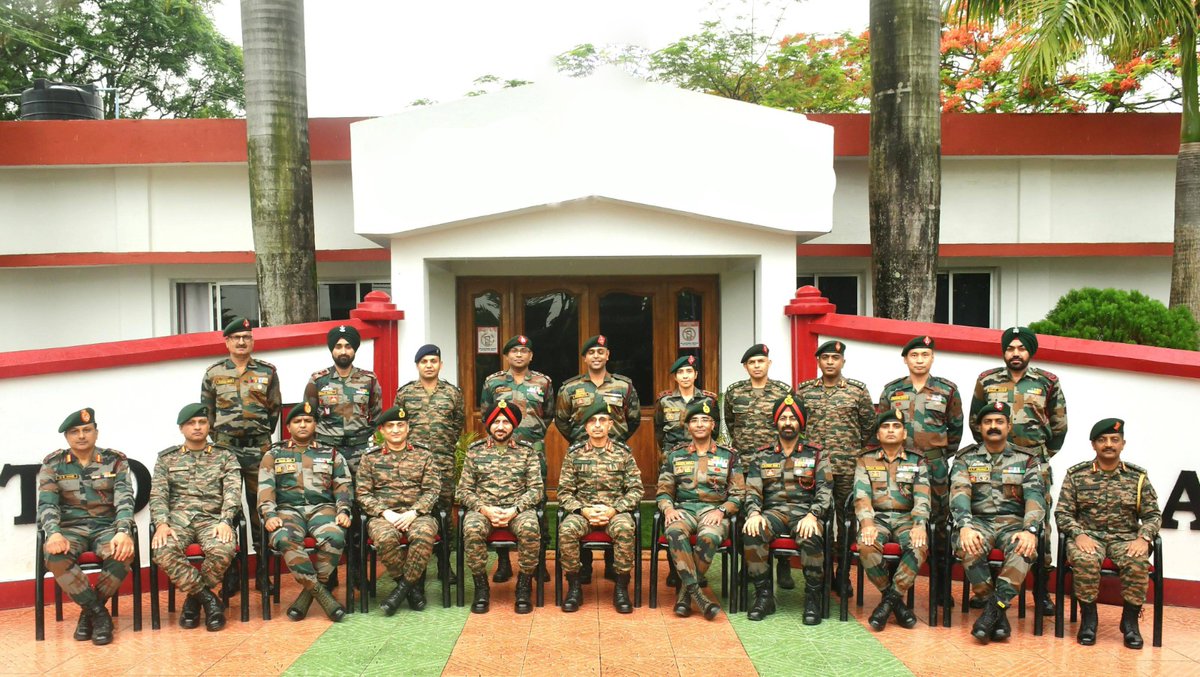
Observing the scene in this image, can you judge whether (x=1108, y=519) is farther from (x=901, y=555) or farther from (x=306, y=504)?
(x=306, y=504)

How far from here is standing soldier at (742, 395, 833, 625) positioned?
5535 millimetres

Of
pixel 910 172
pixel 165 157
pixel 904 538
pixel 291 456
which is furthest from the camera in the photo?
pixel 165 157

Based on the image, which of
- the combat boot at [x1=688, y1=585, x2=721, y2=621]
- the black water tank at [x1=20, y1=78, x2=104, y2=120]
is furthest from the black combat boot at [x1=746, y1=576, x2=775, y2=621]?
the black water tank at [x1=20, y1=78, x2=104, y2=120]

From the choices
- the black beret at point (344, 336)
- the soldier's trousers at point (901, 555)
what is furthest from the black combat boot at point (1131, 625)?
the black beret at point (344, 336)

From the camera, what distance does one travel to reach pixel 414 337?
7.50m

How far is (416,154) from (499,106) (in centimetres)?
80

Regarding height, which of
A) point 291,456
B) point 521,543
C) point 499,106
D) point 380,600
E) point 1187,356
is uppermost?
point 499,106

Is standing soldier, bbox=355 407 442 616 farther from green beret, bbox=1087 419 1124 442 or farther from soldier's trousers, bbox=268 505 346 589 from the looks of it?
green beret, bbox=1087 419 1124 442

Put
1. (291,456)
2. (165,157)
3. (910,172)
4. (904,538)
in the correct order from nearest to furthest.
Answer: (904,538), (291,456), (910,172), (165,157)

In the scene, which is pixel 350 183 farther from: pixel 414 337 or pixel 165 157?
pixel 414 337

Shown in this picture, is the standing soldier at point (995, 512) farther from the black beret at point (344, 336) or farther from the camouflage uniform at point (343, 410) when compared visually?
the black beret at point (344, 336)

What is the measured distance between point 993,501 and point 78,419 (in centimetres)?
574

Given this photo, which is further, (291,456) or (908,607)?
(291,456)

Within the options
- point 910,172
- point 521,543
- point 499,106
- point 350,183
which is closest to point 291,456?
point 521,543
